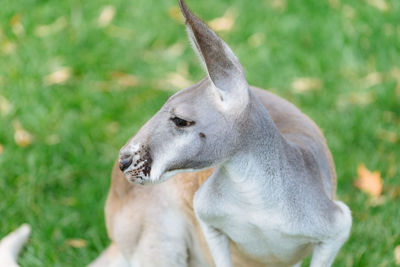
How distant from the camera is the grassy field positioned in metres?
3.44

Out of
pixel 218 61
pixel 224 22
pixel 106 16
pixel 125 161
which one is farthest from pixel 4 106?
pixel 218 61

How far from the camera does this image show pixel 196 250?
8.66ft

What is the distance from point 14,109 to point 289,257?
2.42 meters

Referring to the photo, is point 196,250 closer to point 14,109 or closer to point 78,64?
point 14,109

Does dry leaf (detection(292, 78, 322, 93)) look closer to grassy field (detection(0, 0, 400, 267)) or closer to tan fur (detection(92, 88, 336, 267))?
grassy field (detection(0, 0, 400, 267))

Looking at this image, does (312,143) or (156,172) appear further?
(312,143)

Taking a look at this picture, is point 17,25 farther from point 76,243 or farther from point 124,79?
point 76,243

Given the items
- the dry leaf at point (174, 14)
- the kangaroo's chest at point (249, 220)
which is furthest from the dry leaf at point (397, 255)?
the dry leaf at point (174, 14)

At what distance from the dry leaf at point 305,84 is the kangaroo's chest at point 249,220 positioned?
2.25 metres

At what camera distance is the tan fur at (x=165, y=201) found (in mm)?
2531

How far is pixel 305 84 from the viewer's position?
4.48 m

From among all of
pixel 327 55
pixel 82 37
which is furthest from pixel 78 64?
pixel 327 55

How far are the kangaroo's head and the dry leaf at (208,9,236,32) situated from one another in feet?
10.4

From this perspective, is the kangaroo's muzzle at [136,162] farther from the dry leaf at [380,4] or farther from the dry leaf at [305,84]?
the dry leaf at [380,4]
